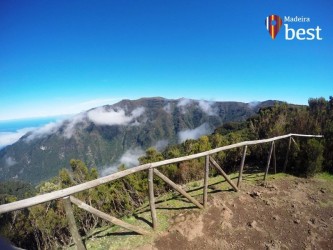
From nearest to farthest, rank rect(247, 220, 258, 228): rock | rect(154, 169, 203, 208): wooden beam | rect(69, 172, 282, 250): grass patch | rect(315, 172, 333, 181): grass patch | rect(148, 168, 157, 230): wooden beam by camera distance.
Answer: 1. rect(69, 172, 282, 250): grass patch
2. rect(148, 168, 157, 230): wooden beam
3. rect(154, 169, 203, 208): wooden beam
4. rect(247, 220, 258, 228): rock
5. rect(315, 172, 333, 181): grass patch

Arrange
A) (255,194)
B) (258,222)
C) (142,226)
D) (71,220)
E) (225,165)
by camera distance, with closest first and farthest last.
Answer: (71,220) → (142,226) → (258,222) → (255,194) → (225,165)

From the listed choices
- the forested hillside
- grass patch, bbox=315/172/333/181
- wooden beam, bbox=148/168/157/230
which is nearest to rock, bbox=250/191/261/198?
the forested hillside

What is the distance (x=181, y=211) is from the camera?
6.62 m

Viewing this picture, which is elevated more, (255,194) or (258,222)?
(255,194)

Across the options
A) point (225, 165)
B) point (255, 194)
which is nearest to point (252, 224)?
point (255, 194)

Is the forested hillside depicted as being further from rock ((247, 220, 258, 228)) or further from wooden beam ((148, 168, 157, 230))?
rock ((247, 220, 258, 228))

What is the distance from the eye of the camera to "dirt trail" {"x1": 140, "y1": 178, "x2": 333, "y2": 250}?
529 centimetres

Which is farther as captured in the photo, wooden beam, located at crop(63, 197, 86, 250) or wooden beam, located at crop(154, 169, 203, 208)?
Result: wooden beam, located at crop(154, 169, 203, 208)

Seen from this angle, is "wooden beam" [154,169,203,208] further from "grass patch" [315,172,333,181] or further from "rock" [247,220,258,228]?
"grass patch" [315,172,333,181]

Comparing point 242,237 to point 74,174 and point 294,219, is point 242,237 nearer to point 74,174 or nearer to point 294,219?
point 294,219

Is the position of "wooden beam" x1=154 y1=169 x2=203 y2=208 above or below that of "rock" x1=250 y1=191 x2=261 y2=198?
above

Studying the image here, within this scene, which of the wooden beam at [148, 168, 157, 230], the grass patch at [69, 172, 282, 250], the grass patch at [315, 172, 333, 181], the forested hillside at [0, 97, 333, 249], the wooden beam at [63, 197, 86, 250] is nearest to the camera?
the wooden beam at [63, 197, 86, 250]

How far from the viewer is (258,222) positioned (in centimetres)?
615

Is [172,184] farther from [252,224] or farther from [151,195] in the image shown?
[252,224]
